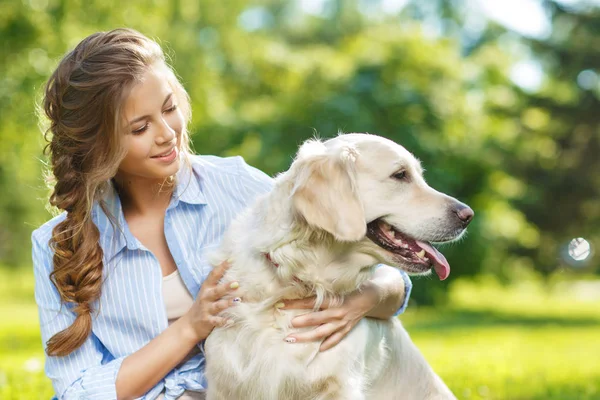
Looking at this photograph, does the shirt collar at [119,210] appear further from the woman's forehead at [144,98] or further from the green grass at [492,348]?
the green grass at [492,348]

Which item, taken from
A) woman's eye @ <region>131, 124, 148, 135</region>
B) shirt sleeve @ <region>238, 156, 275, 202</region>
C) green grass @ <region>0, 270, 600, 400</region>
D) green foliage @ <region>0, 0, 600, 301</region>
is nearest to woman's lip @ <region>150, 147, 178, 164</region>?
woman's eye @ <region>131, 124, 148, 135</region>

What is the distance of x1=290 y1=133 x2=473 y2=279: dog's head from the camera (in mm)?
2807

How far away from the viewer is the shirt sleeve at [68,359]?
3.15m

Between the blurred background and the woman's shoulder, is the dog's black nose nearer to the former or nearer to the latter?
the woman's shoulder

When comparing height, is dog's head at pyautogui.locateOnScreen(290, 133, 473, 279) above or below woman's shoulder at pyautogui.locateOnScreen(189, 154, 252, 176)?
above

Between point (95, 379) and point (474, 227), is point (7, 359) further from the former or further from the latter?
point (474, 227)

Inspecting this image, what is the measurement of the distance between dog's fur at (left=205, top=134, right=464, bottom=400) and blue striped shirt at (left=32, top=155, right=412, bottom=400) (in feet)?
1.02

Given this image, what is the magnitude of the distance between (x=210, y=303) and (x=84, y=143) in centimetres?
93

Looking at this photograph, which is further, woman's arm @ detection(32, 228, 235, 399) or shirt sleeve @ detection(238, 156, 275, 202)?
shirt sleeve @ detection(238, 156, 275, 202)

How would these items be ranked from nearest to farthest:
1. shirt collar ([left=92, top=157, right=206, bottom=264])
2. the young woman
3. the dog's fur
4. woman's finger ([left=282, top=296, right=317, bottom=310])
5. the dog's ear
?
the dog's ear, the dog's fur, woman's finger ([left=282, top=296, right=317, bottom=310]), the young woman, shirt collar ([left=92, top=157, right=206, bottom=264])

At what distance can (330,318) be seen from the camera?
2957 mm

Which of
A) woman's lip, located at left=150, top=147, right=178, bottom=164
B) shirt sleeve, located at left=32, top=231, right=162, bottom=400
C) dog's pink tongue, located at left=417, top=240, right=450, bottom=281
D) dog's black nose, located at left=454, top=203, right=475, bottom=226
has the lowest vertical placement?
shirt sleeve, located at left=32, top=231, right=162, bottom=400

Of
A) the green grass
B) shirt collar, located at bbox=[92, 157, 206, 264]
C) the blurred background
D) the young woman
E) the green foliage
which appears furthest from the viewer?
the green foliage

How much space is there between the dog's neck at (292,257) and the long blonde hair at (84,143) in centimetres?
69
